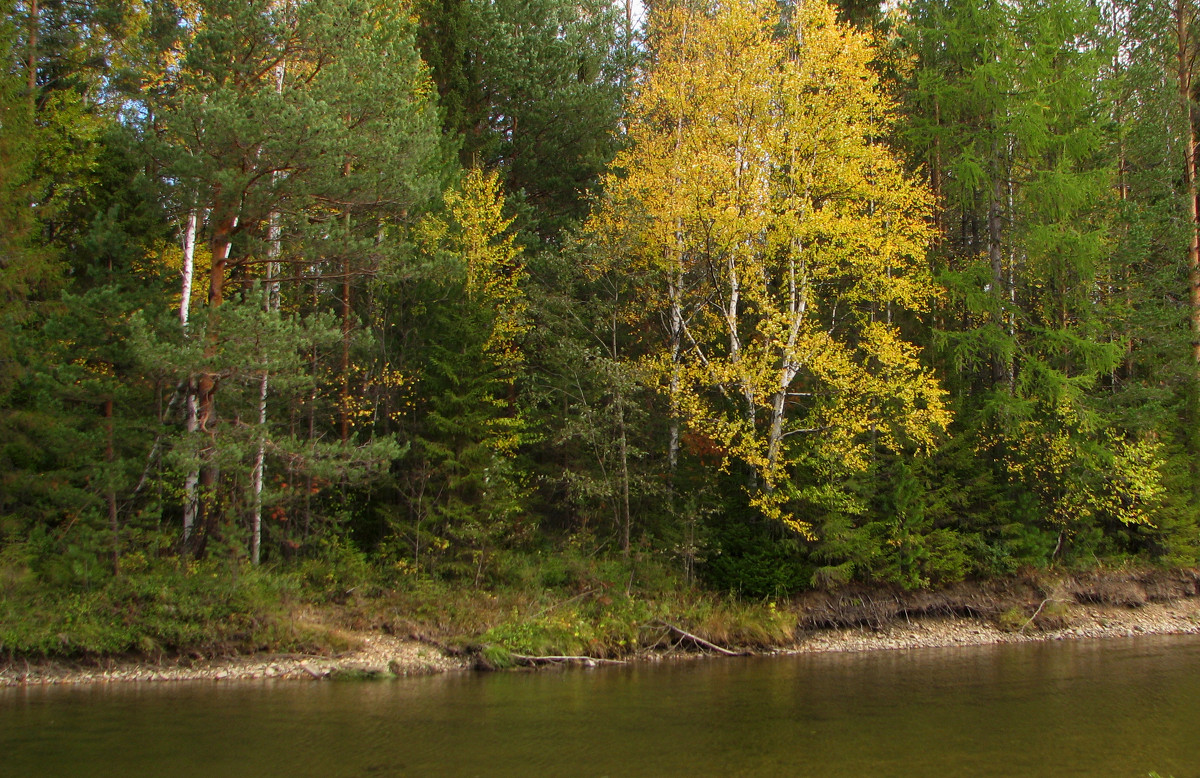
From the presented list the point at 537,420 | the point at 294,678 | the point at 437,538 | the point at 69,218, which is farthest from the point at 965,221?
the point at 69,218

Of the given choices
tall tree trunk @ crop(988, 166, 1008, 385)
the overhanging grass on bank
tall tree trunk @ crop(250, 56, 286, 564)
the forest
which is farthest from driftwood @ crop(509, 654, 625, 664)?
tall tree trunk @ crop(988, 166, 1008, 385)

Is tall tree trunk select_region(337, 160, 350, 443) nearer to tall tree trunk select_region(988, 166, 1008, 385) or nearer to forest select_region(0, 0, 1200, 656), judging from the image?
forest select_region(0, 0, 1200, 656)

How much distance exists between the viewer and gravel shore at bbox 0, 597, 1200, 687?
1437 centimetres

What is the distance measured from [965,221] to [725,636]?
47.3 ft

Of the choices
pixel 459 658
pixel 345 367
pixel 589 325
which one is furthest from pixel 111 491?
pixel 589 325

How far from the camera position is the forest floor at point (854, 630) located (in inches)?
580

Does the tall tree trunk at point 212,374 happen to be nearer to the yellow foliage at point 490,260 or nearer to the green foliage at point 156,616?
the green foliage at point 156,616

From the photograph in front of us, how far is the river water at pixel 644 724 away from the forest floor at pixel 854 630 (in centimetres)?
74

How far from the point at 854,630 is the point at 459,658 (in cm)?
872

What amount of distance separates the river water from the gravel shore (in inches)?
25.2

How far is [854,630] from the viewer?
19.2 meters

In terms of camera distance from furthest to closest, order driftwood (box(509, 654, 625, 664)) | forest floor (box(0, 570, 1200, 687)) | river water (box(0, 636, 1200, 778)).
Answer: driftwood (box(509, 654, 625, 664)), forest floor (box(0, 570, 1200, 687)), river water (box(0, 636, 1200, 778))

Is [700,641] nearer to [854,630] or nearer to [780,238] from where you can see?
[854,630]

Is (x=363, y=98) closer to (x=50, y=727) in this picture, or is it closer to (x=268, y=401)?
(x=268, y=401)
